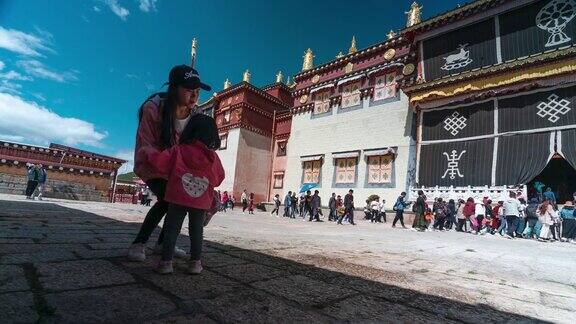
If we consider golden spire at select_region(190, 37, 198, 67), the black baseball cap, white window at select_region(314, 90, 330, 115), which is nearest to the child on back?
the black baseball cap

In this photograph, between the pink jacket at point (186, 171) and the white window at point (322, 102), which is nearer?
the pink jacket at point (186, 171)

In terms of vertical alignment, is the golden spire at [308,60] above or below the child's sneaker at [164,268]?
above

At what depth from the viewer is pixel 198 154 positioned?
86.1 inches

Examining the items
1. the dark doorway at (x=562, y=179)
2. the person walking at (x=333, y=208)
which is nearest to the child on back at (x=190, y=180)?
the person walking at (x=333, y=208)

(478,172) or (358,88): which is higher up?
(358,88)

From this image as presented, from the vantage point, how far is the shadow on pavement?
1378mm

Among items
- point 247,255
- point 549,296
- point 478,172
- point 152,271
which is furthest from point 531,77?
point 152,271

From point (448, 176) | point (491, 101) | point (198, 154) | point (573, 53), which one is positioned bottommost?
point (198, 154)

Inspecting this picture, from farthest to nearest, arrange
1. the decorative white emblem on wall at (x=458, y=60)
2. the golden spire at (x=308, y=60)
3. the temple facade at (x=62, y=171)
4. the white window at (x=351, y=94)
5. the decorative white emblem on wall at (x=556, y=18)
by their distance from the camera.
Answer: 1. the golden spire at (x=308, y=60)
2. the white window at (x=351, y=94)
3. the temple facade at (x=62, y=171)
4. the decorative white emblem on wall at (x=458, y=60)
5. the decorative white emblem on wall at (x=556, y=18)

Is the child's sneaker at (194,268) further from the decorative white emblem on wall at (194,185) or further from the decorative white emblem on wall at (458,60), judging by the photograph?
the decorative white emblem on wall at (458,60)

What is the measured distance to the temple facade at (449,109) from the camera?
1261 centimetres

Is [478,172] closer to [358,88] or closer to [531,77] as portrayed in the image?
[531,77]

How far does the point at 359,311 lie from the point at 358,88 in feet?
63.9

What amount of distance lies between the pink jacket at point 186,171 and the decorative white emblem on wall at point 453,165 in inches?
578
